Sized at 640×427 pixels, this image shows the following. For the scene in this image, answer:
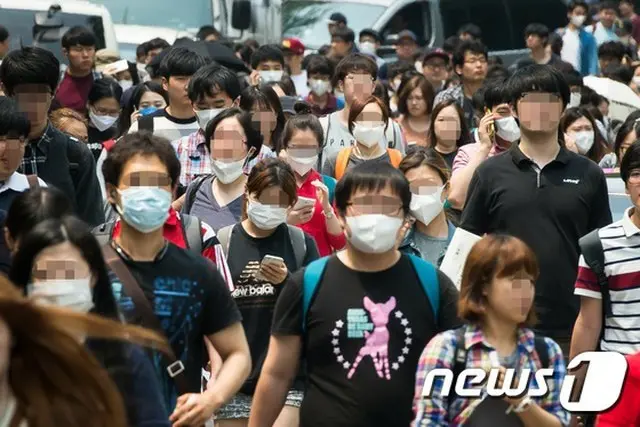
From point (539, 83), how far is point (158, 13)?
13.2 metres

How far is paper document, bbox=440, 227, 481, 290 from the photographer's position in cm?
770

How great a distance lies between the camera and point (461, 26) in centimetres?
2411

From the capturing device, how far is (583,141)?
38.0ft

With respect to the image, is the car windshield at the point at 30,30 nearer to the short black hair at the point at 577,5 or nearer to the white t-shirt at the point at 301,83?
the white t-shirt at the point at 301,83

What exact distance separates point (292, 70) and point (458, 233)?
11.1m

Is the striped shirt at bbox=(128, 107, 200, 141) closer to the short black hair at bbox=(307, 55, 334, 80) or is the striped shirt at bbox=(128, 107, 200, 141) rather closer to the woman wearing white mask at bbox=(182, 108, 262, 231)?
the woman wearing white mask at bbox=(182, 108, 262, 231)

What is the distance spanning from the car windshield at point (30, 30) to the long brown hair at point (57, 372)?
1295cm

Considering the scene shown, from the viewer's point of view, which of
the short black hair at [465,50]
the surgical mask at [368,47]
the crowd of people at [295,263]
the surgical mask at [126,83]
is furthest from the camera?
the surgical mask at [368,47]

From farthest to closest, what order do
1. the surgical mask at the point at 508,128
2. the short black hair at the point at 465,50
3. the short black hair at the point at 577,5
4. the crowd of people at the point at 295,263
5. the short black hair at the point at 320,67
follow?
the short black hair at the point at 577,5
the short black hair at the point at 320,67
the short black hair at the point at 465,50
the surgical mask at the point at 508,128
the crowd of people at the point at 295,263

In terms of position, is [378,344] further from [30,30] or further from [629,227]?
[30,30]

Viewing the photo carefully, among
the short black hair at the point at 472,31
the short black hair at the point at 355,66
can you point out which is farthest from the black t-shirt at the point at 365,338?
the short black hair at the point at 472,31

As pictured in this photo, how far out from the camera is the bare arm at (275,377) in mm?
6113

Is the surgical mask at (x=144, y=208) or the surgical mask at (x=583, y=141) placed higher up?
the surgical mask at (x=144, y=208)

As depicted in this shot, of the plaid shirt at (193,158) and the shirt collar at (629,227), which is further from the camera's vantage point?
the plaid shirt at (193,158)
